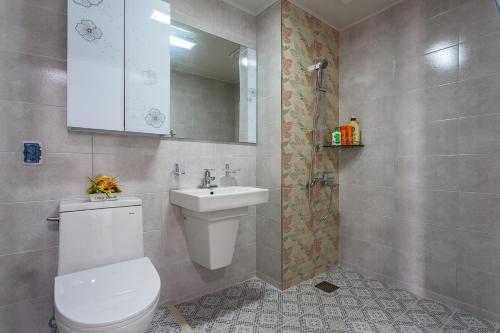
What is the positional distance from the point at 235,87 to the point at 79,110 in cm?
121

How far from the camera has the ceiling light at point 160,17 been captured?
1625mm

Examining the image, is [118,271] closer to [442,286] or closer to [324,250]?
[324,250]

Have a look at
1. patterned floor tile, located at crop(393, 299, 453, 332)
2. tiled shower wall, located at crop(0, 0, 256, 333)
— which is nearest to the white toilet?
tiled shower wall, located at crop(0, 0, 256, 333)

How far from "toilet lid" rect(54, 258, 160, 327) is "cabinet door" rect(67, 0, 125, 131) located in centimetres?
80

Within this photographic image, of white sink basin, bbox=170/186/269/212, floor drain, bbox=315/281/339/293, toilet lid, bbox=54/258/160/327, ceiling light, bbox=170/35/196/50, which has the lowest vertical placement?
floor drain, bbox=315/281/339/293

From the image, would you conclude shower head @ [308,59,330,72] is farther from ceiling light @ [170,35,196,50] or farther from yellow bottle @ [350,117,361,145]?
ceiling light @ [170,35,196,50]

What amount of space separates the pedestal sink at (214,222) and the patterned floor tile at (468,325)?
4.72 ft

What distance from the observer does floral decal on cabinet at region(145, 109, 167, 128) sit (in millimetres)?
1609

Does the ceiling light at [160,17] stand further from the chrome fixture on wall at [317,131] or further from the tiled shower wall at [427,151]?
the tiled shower wall at [427,151]

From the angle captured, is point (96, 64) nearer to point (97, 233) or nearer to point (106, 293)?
point (97, 233)

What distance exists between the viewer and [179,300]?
6.14 feet

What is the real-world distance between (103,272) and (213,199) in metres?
0.67

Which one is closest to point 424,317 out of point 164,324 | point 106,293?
point 164,324

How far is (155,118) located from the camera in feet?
5.35
